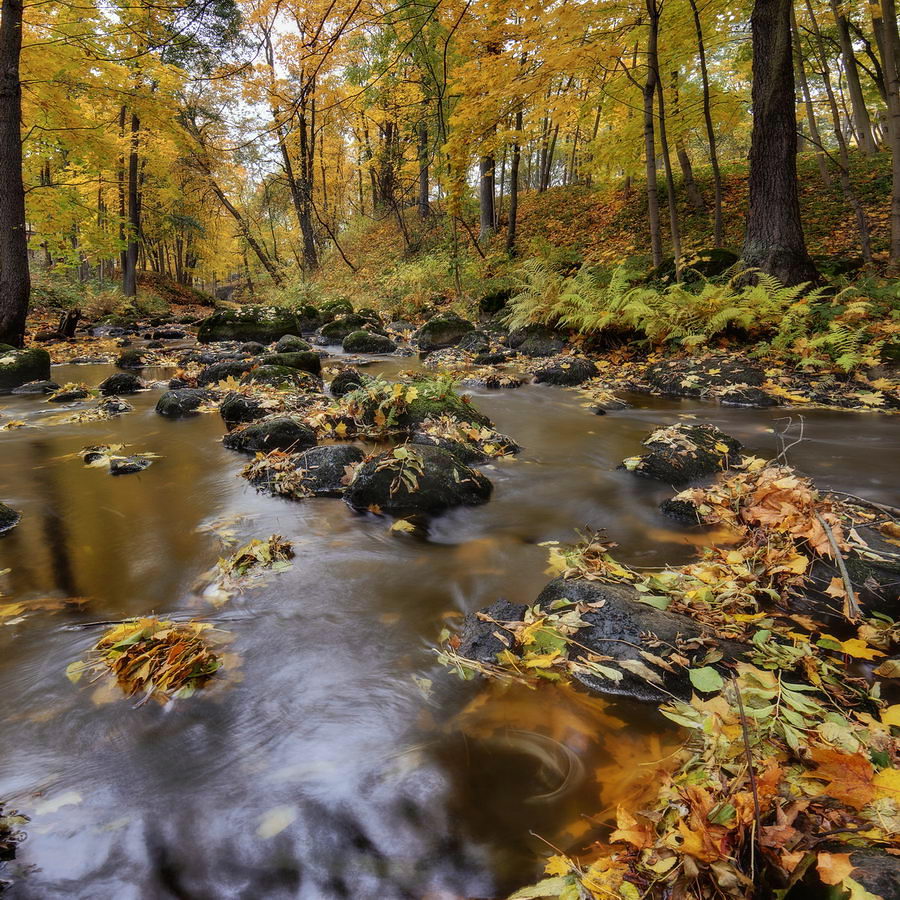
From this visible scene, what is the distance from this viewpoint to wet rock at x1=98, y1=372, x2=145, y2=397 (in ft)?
29.2

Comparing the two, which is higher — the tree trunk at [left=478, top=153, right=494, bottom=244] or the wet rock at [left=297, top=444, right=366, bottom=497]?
the tree trunk at [left=478, top=153, right=494, bottom=244]

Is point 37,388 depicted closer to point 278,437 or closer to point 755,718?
point 278,437

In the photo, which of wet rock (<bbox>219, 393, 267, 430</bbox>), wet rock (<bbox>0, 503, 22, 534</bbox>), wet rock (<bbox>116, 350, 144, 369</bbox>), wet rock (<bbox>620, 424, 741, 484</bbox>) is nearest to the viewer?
wet rock (<bbox>0, 503, 22, 534</bbox>)

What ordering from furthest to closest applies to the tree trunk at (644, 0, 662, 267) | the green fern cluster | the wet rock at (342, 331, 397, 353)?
the wet rock at (342, 331, 397, 353)
the tree trunk at (644, 0, 662, 267)
the green fern cluster

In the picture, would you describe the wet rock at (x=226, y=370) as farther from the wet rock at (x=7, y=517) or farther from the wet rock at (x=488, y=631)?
the wet rock at (x=488, y=631)

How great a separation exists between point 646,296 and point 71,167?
16183mm

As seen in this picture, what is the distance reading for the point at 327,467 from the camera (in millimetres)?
4660

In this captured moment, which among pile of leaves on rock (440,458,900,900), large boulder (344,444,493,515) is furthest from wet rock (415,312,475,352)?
pile of leaves on rock (440,458,900,900)

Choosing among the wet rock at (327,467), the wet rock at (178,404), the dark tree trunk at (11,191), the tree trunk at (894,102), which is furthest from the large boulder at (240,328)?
the tree trunk at (894,102)

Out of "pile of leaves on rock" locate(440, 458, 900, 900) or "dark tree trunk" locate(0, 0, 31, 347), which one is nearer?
"pile of leaves on rock" locate(440, 458, 900, 900)

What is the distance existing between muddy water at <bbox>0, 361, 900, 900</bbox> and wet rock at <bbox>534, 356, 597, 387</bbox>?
499 centimetres

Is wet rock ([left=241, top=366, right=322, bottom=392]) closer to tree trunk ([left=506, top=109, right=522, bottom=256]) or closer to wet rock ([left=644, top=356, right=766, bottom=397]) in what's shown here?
wet rock ([left=644, top=356, right=766, bottom=397])

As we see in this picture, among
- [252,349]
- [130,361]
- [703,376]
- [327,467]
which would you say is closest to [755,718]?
[327,467]

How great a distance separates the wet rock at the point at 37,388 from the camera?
893 cm
